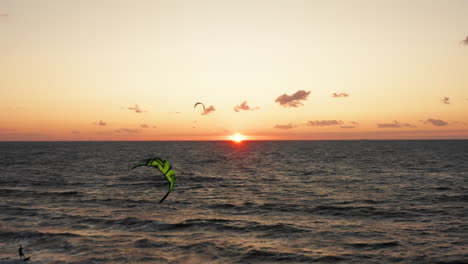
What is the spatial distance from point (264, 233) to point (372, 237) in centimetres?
Answer: 733

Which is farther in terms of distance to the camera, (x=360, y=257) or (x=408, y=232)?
(x=408, y=232)

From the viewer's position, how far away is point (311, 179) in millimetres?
60688

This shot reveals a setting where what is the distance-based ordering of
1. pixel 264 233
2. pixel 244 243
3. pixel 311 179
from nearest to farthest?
pixel 244 243, pixel 264 233, pixel 311 179

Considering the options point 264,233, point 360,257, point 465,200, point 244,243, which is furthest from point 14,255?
point 465,200

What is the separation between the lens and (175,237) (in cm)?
2569

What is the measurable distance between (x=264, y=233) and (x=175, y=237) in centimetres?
622

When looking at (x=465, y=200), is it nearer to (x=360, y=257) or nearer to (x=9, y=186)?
(x=360, y=257)

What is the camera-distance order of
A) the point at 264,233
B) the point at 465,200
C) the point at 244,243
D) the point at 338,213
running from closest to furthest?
the point at 244,243 → the point at 264,233 → the point at 338,213 → the point at 465,200

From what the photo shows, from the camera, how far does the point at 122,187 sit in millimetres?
51531

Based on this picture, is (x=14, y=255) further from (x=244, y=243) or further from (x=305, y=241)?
(x=305, y=241)

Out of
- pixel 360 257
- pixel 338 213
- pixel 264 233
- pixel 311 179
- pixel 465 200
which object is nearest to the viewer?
pixel 360 257

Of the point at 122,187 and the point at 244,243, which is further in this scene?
the point at 122,187

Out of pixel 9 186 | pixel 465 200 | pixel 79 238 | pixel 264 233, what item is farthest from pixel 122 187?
pixel 465 200

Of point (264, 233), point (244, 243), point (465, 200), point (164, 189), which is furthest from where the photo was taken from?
point (164, 189)
